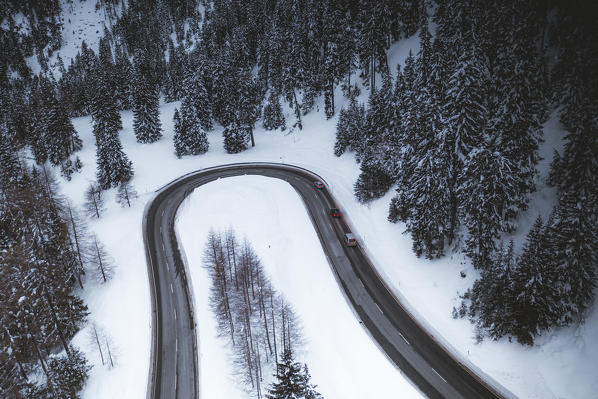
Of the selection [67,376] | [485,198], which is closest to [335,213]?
[485,198]

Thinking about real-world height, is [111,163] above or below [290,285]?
above

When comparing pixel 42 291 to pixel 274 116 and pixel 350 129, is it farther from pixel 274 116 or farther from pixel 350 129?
pixel 274 116

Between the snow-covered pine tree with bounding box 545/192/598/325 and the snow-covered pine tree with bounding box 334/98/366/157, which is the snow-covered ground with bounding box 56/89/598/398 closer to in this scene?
the snow-covered pine tree with bounding box 545/192/598/325

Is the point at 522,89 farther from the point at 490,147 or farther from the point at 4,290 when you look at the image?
the point at 4,290

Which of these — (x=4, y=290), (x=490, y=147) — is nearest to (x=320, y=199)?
(x=490, y=147)

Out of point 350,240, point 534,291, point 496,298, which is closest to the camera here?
point 534,291

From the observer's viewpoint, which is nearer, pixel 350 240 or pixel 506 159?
pixel 506 159

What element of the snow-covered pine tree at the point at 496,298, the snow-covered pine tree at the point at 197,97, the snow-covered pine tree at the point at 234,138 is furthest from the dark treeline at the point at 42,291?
the snow-covered pine tree at the point at 496,298

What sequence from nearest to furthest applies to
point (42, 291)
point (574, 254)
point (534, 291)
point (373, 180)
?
point (574, 254) < point (534, 291) < point (42, 291) < point (373, 180)
